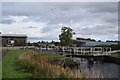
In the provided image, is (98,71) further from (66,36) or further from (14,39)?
(14,39)

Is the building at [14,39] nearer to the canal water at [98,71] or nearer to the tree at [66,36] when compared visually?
the tree at [66,36]

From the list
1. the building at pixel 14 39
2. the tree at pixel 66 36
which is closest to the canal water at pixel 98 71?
the tree at pixel 66 36

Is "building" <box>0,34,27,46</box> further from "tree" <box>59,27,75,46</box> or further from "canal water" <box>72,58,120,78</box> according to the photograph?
"canal water" <box>72,58,120,78</box>

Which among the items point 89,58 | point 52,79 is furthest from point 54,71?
point 89,58

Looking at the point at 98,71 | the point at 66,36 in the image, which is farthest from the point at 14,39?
the point at 98,71

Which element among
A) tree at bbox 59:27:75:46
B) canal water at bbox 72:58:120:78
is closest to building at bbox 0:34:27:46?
tree at bbox 59:27:75:46

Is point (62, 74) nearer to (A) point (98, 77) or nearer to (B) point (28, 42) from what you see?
(A) point (98, 77)

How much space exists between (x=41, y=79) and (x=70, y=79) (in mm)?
1594

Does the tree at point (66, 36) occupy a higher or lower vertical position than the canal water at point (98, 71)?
higher

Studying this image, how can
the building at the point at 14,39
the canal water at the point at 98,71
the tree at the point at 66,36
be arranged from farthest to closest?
the building at the point at 14,39 → the tree at the point at 66,36 → the canal water at the point at 98,71

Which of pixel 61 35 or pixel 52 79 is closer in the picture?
pixel 52 79

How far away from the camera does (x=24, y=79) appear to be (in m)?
10.5

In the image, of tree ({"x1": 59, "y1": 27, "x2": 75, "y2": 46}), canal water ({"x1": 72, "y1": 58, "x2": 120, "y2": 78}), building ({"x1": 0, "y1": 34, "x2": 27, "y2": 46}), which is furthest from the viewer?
building ({"x1": 0, "y1": 34, "x2": 27, "y2": 46})

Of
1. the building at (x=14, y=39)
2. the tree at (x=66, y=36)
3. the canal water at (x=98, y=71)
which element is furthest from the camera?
the building at (x=14, y=39)
